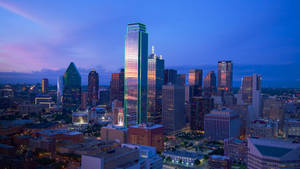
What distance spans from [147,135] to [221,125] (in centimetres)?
4209

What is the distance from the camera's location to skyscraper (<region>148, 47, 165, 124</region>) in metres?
127

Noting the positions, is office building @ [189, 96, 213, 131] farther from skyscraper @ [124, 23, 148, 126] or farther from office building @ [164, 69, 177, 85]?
office building @ [164, 69, 177, 85]

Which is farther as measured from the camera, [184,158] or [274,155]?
[184,158]

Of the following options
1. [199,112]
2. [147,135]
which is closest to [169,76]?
[199,112]

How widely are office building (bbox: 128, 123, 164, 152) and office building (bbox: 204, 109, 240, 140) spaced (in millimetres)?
33434

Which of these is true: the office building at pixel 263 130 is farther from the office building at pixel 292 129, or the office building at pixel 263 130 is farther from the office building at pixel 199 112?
the office building at pixel 199 112

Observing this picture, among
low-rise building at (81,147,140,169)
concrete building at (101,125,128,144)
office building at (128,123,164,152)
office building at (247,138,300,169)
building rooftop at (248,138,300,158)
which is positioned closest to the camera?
low-rise building at (81,147,140,169)

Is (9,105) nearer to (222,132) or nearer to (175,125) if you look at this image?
(175,125)

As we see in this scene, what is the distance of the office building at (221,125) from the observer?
333 ft

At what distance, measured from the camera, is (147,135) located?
76312 mm

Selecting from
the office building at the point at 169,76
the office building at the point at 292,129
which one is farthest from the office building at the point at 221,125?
the office building at the point at 169,76

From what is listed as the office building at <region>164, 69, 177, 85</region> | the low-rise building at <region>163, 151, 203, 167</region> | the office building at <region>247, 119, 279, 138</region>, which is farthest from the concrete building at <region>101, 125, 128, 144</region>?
the office building at <region>164, 69, 177, 85</region>

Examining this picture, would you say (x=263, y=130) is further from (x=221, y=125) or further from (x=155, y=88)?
(x=155, y=88)

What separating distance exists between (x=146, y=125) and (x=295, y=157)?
44992 mm
